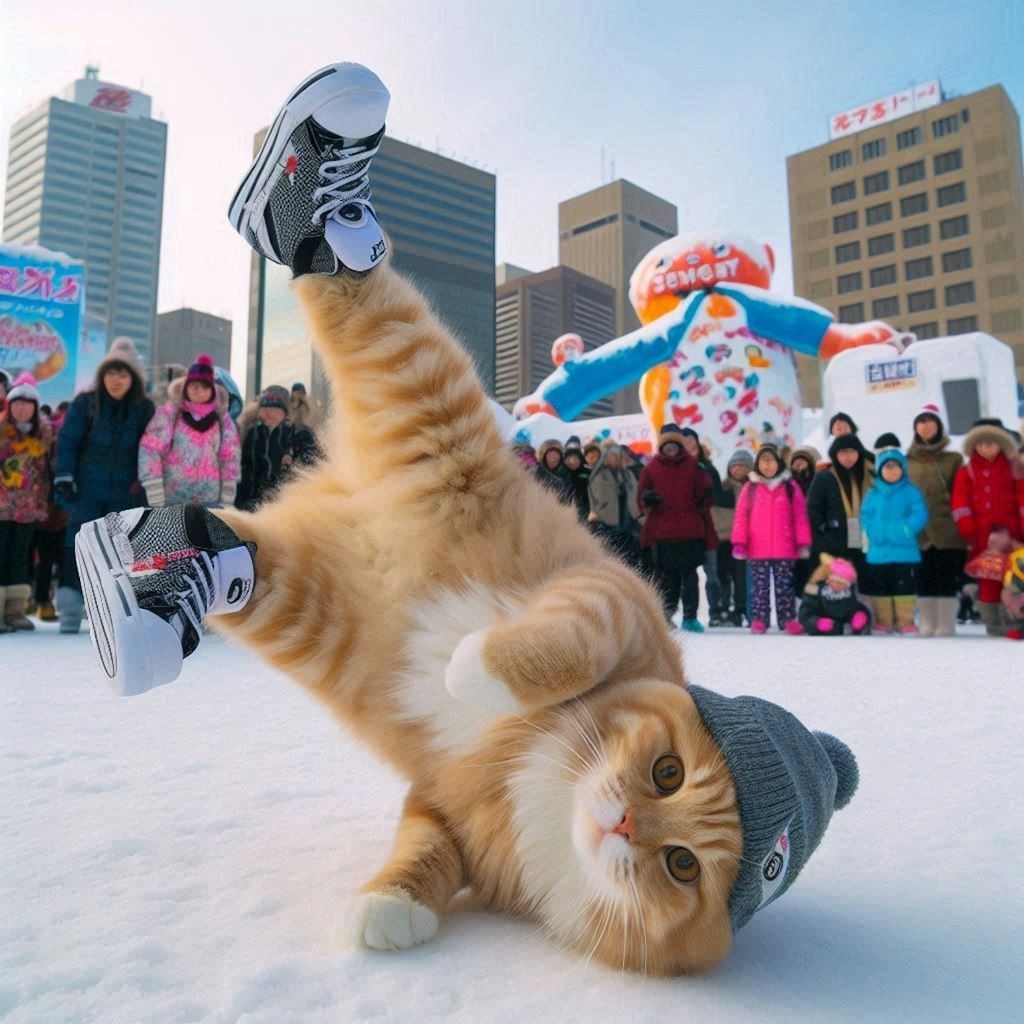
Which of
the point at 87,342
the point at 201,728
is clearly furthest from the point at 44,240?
the point at 201,728

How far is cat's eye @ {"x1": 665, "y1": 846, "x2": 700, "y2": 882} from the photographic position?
0.98 meters

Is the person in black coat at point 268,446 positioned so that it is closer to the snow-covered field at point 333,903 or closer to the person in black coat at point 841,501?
the snow-covered field at point 333,903

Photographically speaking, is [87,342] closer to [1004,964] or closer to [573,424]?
[573,424]

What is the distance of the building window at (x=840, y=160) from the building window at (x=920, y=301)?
407 inches

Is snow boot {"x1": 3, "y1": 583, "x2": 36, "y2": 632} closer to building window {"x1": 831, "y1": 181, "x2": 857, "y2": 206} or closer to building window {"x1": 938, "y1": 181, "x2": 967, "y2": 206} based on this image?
building window {"x1": 938, "y1": 181, "x2": 967, "y2": 206}

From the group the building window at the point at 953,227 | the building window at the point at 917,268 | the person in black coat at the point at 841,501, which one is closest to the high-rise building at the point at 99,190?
the building window at the point at 917,268

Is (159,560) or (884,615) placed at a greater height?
(159,560)

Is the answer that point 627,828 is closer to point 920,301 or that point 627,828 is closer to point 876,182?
point 920,301

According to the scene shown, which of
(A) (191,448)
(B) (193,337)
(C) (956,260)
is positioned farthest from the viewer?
(B) (193,337)

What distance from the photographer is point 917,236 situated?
151 feet

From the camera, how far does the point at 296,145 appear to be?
158 centimetres

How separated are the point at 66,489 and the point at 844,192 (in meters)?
55.2

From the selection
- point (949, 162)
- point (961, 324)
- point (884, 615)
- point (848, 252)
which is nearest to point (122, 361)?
point (884, 615)

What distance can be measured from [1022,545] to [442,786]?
5669mm
